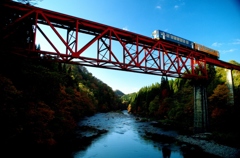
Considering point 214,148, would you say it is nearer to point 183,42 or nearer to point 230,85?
point 230,85

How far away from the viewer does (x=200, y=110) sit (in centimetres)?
2584

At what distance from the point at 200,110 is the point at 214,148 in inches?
291

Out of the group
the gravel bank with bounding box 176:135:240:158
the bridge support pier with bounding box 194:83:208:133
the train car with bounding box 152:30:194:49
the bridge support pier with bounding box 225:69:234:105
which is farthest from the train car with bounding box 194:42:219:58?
the gravel bank with bounding box 176:135:240:158

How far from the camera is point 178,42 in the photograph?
2338 cm

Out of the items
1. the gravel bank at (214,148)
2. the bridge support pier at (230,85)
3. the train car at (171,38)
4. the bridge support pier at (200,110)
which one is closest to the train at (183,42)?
the train car at (171,38)

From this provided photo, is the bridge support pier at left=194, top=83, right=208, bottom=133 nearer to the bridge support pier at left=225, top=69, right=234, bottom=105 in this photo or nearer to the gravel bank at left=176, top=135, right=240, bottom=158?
the gravel bank at left=176, top=135, right=240, bottom=158

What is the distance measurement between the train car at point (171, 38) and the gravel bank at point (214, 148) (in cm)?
1395

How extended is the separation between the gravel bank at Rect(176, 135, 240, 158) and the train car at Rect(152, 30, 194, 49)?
13951mm

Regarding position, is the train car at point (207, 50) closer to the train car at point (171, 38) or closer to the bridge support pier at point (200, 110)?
the train car at point (171, 38)

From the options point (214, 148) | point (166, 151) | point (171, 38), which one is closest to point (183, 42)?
point (171, 38)

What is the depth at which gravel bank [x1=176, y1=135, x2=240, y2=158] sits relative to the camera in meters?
17.3

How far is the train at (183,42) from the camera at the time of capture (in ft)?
69.4

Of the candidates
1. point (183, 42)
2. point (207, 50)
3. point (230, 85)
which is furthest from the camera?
point (230, 85)

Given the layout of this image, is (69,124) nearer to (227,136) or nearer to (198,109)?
(198,109)
